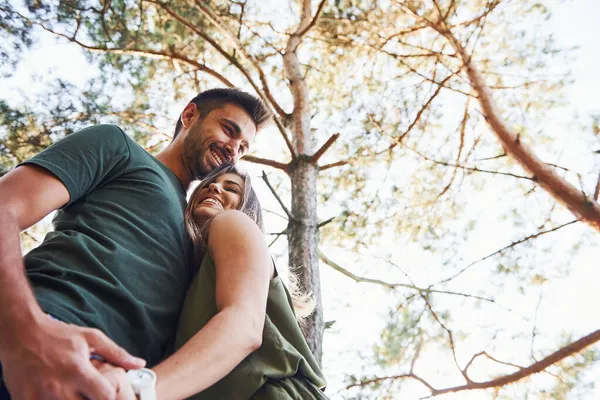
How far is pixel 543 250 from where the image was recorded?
168 inches

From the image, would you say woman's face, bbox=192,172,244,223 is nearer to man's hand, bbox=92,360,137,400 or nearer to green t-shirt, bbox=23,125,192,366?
green t-shirt, bbox=23,125,192,366

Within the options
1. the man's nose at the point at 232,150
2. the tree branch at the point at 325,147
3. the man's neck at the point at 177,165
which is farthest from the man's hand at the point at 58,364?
the tree branch at the point at 325,147

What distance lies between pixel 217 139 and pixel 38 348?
1.31 meters

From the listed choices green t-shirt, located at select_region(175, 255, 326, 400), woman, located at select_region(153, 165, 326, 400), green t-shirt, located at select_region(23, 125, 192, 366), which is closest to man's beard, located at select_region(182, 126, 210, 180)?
green t-shirt, located at select_region(23, 125, 192, 366)

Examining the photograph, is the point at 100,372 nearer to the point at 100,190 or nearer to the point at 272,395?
the point at 272,395

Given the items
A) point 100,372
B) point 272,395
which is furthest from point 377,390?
point 100,372

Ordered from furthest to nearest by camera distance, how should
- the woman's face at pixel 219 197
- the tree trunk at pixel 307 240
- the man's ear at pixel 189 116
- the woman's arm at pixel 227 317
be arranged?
the tree trunk at pixel 307 240, the man's ear at pixel 189 116, the woman's face at pixel 219 197, the woman's arm at pixel 227 317

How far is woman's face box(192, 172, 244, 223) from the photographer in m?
1.69

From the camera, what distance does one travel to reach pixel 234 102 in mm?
2217

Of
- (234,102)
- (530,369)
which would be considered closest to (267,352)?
(234,102)

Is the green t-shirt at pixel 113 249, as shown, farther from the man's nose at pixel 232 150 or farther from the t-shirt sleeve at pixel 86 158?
the man's nose at pixel 232 150

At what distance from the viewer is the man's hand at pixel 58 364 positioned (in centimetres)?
80

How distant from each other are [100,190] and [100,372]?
65cm

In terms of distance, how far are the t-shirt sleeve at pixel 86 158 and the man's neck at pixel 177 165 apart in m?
0.44
